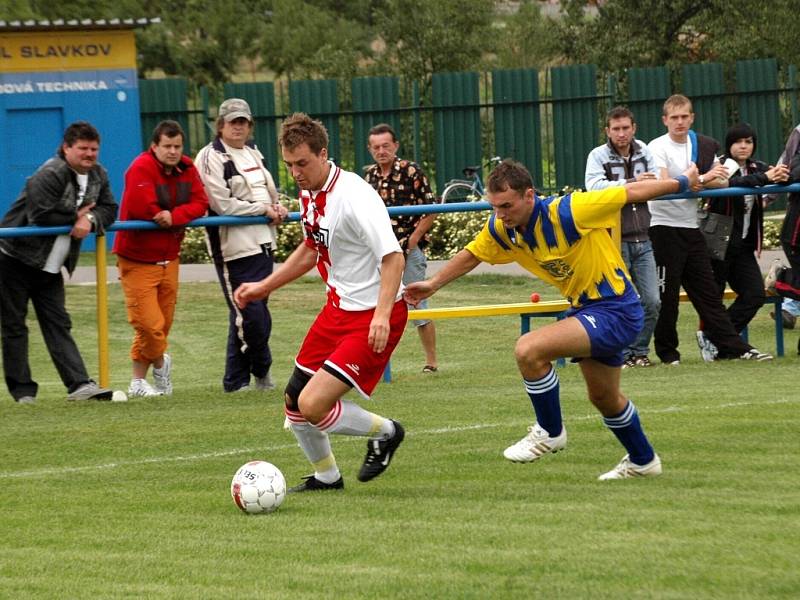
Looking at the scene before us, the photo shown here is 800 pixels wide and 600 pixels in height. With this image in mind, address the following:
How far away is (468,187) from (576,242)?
17.5 metres

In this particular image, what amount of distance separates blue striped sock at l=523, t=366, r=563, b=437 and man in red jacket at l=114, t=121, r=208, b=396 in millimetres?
4245

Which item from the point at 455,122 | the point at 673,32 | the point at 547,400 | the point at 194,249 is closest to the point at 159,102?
the point at 194,249

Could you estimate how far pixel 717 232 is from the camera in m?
12.4

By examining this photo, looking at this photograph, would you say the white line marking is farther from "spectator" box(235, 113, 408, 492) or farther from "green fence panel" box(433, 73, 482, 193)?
"green fence panel" box(433, 73, 482, 193)

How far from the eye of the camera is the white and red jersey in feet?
23.7

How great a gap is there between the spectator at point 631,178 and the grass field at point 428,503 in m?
0.72

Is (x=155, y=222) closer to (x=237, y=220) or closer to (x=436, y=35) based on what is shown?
(x=237, y=220)

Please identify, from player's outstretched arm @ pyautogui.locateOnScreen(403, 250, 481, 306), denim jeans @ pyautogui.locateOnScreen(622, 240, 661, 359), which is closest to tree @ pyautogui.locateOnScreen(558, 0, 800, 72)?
denim jeans @ pyautogui.locateOnScreen(622, 240, 661, 359)

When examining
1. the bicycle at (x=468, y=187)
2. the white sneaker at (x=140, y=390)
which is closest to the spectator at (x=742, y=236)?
the white sneaker at (x=140, y=390)

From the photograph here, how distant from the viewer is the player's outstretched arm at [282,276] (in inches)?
305

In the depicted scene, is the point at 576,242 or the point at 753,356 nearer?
the point at 576,242

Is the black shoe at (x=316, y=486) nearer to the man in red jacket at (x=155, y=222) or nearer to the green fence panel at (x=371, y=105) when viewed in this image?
the man in red jacket at (x=155, y=222)

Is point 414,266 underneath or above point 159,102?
underneath

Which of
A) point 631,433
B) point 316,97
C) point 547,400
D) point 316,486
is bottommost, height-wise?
point 316,486
